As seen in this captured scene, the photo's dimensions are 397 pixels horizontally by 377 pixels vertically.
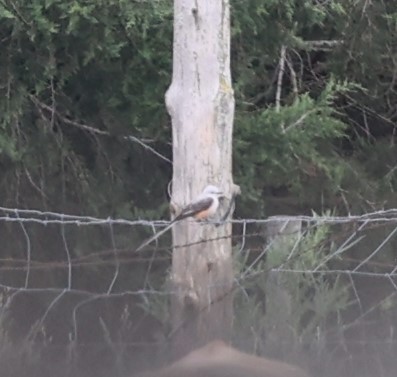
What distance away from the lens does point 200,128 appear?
526 centimetres

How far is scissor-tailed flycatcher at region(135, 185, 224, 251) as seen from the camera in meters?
5.03

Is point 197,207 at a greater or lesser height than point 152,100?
lesser

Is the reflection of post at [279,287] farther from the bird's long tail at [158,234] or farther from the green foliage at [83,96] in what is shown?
the green foliage at [83,96]

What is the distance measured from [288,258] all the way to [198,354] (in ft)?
2.60

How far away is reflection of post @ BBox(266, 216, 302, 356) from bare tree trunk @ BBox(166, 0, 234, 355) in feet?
0.72

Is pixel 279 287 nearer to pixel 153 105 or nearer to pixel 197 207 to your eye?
pixel 197 207

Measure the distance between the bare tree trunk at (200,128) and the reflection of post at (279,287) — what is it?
22cm

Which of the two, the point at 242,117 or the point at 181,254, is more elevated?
the point at 242,117

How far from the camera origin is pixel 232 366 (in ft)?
14.2

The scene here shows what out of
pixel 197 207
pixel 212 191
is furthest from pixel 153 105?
pixel 197 207

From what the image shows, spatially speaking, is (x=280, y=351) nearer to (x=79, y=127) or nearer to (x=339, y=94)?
(x=79, y=127)

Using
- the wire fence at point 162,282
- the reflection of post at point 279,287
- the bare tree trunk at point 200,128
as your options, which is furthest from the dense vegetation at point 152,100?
the reflection of post at point 279,287

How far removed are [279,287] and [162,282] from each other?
1.89 ft

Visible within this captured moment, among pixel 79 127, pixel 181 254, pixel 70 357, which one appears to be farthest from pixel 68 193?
pixel 70 357
